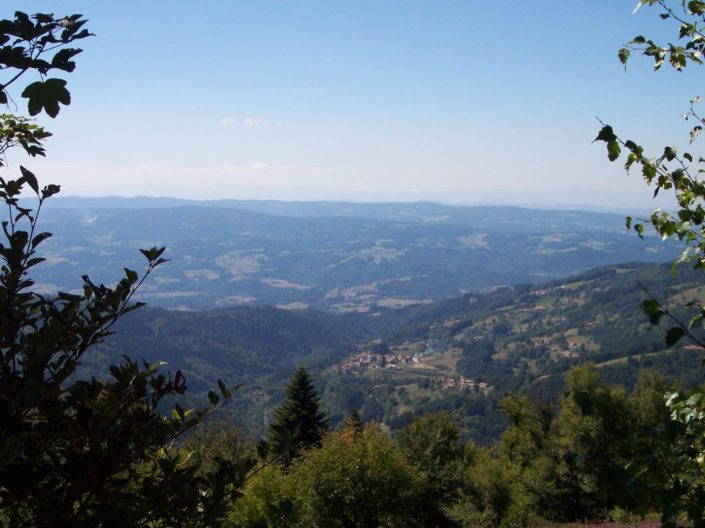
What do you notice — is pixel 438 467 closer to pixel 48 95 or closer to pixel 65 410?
pixel 65 410

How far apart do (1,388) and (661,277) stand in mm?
228788

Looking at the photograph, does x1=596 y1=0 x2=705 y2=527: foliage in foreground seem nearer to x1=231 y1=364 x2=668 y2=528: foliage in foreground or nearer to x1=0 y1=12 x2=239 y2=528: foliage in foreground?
x1=231 y1=364 x2=668 y2=528: foliage in foreground

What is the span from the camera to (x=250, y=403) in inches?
6772

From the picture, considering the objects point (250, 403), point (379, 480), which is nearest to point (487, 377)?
point (250, 403)

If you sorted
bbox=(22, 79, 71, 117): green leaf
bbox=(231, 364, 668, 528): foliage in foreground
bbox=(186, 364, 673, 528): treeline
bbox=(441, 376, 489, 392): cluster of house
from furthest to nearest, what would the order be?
bbox=(441, 376, 489, 392): cluster of house < bbox=(186, 364, 673, 528): treeline < bbox=(231, 364, 668, 528): foliage in foreground < bbox=(22, 79, 71, 117): green leaf

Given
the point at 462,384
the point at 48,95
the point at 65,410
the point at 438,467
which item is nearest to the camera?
the point at 48,95

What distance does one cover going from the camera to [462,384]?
170375 mm

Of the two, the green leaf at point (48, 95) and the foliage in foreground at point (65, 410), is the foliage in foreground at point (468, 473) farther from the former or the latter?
the green leaf at point (48, 95)

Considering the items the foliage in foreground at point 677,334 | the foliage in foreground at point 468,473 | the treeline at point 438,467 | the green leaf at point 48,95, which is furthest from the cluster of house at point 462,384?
the green leaf at point 48,95

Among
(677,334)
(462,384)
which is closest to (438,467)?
(677,334)

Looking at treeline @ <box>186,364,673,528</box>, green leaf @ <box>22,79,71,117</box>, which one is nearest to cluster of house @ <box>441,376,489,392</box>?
treeline @ <box>186,364,673,528</box>

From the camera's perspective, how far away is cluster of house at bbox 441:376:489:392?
16505cm

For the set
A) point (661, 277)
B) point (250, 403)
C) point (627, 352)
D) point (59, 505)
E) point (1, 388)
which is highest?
point (1, 388)

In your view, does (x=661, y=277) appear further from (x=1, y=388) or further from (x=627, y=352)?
(x=1, y=388)
